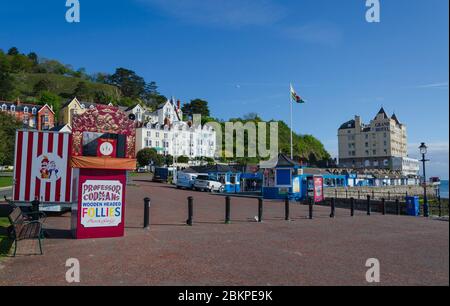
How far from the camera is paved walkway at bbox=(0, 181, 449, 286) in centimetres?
625

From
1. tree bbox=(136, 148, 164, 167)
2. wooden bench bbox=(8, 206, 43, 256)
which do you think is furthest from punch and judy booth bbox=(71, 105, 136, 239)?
tree bbox=(136, 148, 164, 167)

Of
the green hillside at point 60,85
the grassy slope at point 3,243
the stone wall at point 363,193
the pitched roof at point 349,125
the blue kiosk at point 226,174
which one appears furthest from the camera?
the green hillside at point 60,85

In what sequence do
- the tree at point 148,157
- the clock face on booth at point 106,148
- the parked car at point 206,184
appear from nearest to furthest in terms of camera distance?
the clock face on booth at point 106,148 → the parked car at point 206,184 → the tree at point 148,157

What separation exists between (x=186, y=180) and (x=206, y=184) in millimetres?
3199

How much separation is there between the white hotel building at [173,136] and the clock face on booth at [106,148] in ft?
281

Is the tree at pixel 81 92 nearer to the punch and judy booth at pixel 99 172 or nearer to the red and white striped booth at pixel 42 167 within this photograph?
the red and white striped booth at pixel 42 167

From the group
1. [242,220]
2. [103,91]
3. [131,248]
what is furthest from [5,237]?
[103,91]

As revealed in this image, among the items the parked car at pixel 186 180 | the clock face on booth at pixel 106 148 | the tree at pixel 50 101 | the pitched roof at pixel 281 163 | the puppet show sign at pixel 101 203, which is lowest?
the puppet show sign at pixel 101 203

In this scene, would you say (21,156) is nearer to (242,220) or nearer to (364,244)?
(242,220)

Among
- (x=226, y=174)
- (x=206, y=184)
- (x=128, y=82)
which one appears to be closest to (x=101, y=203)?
(x=206, y=184)

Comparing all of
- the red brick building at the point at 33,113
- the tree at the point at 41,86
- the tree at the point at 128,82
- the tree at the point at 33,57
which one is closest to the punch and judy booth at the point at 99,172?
the red brick building at the point at 33,113

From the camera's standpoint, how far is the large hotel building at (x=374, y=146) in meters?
109

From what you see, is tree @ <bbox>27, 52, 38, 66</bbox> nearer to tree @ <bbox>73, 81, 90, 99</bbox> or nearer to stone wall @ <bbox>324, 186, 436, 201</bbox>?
tree @ <bbox>73, 81, 90, 99</bbox>

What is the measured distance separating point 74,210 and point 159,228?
2.93m
